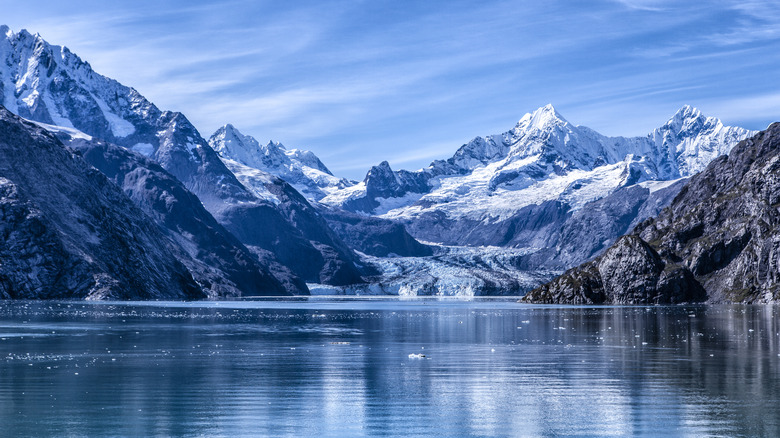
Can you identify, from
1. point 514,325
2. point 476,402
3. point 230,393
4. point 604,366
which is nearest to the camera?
point 476,402

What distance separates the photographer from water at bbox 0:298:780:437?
37.2 m

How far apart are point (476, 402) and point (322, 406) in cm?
714

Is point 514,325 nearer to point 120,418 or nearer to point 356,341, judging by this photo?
point 356,341

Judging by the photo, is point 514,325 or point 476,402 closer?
point 476,402

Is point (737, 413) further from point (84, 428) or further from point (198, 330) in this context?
point (198, 330)

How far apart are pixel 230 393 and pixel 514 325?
73.2 metres

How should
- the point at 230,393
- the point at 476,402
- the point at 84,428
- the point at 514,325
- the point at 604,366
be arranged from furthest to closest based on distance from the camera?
1. the point at 514,325
2. the point at 604,366
3. the point at 230,393
4. the point at 476,402
5. the point at 84,428

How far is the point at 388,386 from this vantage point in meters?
48.9

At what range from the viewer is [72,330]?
96.0 metres

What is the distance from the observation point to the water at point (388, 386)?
37.2 metres

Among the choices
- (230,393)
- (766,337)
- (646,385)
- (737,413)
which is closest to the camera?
(737,413)

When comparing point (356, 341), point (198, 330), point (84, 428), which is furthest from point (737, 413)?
point (198, 330)

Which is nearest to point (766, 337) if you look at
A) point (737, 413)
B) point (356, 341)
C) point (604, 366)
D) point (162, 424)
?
point (604, 366)

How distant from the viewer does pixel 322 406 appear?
4200cm
